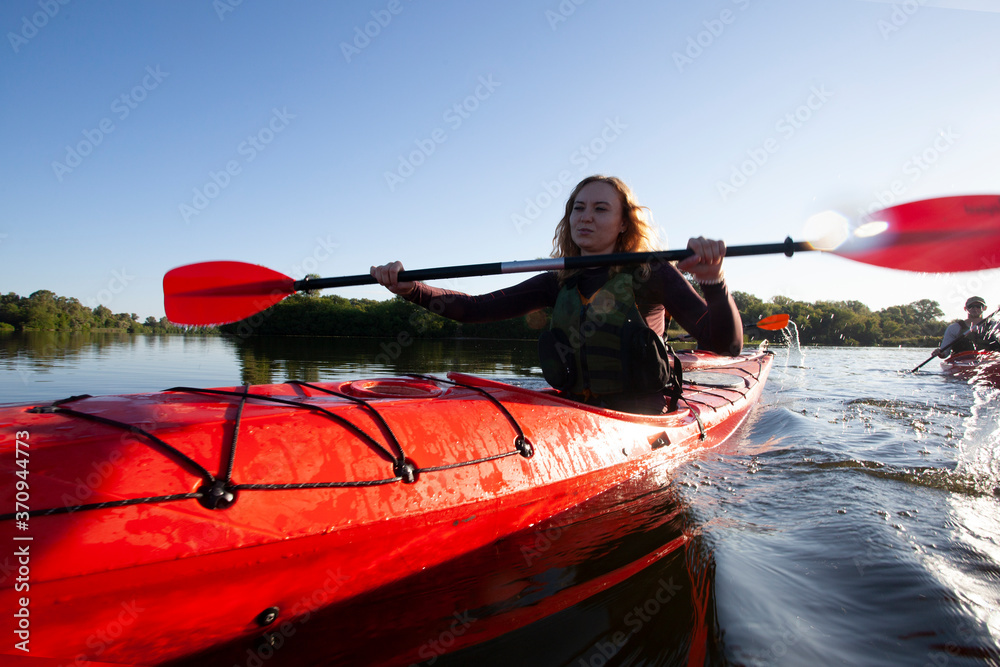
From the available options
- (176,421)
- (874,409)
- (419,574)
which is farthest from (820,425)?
(176,421)

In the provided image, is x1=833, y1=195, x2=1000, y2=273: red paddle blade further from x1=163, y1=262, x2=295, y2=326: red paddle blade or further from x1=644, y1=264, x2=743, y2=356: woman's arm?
x1=163, y1=262, x2=295, y2=326: red paddle blade

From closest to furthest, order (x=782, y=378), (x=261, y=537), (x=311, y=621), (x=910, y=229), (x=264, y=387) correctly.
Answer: (x=261, y=537), (x=311, y=621), (x=264, y=387), (x=910, y=229), (x=782, y=378)

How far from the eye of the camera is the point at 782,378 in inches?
386

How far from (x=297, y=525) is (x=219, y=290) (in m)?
2.37

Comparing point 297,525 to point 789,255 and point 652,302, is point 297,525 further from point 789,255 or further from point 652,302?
point 789,255

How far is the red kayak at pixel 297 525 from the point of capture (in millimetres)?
1245

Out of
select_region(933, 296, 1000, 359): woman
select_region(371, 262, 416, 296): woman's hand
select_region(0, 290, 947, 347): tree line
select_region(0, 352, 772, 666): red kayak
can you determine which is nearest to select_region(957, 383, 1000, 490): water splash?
select_region(0, 352, 772, 666): red kayak

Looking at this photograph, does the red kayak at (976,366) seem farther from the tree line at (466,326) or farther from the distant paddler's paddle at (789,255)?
the tree line at (466,326)

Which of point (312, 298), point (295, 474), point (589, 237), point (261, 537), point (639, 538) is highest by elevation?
point (312, 298)

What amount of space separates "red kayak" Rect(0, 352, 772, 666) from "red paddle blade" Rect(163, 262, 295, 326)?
1181 millimetres

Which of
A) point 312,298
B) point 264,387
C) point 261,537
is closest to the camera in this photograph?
point 261,537

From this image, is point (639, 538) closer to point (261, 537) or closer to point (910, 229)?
point (261, 537)

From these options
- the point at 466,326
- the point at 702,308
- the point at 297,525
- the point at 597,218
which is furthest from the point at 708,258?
the point at 466,326

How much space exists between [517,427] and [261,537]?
1.21m
